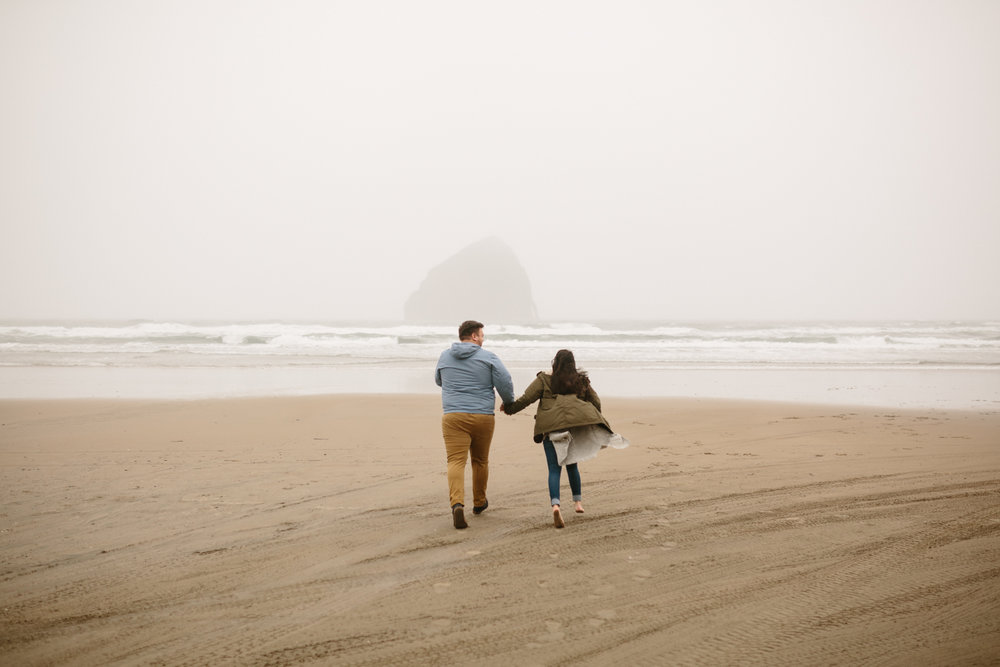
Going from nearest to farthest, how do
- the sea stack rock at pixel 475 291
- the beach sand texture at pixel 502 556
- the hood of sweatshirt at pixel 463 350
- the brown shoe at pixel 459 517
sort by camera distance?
the beach sand texture at pixel 502 556, the brown shoe at pixel 459 517, the hood of sweatshirt at pixel 463 350, the sea stack rock at pixel 475 291

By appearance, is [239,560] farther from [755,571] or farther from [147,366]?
[147,366]

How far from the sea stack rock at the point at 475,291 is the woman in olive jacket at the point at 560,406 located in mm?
84990

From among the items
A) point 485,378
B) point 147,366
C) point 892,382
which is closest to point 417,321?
point 147,366

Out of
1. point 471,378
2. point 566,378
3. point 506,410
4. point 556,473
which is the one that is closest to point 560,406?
point 566,378

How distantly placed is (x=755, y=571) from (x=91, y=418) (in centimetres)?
1191

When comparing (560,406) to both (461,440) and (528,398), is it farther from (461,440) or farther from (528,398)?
(461,440)

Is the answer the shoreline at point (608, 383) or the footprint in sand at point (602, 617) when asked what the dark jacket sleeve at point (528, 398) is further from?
the shoreline at point (608, 383)

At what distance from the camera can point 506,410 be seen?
216 inches

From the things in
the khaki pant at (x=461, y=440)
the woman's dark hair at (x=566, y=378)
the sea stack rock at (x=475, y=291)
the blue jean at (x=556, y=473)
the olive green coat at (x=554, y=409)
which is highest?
the sea stack rock at (x=475, y=291)

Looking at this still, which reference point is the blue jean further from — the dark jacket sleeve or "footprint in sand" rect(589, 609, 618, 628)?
"footprint in sand" rect(589, 609, 618, 628)

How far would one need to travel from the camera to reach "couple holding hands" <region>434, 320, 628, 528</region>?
5297mm

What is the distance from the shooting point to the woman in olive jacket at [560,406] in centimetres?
529

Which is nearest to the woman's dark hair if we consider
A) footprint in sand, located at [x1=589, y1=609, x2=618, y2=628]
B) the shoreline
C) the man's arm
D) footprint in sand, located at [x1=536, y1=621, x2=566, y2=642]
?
the man's arm

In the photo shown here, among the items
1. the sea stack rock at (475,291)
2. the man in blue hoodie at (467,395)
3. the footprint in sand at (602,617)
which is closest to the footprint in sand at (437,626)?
the footprint in sand at (602,617)
